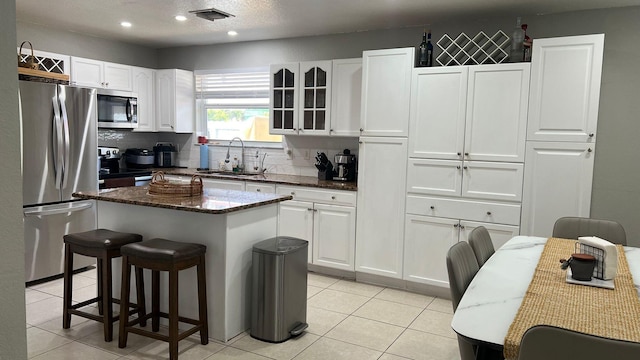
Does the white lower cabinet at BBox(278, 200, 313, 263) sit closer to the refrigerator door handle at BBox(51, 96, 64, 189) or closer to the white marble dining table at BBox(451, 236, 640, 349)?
the refrigerator door handle at BBox(51, 96, 64, 189)

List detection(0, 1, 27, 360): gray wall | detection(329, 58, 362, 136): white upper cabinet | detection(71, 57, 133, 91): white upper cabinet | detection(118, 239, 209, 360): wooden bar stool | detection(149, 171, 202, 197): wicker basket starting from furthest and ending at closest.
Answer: detection(71, 57, 133, 91): white upper cabinet < detection(329, 58, 362, 136): white upper cabinet < detection(149, 171, 202, 197): wicker basket < detection(118, 239, 209, 360): wooden bar stool < detection(0, 1, 27, 360): gray wall

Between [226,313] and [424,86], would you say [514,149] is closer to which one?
[424,86]

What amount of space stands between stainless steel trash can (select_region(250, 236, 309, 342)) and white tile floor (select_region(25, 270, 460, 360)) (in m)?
0.09

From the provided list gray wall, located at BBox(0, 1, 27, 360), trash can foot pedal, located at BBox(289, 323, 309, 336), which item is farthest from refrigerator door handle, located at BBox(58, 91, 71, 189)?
gray wall, located at BBox(0, 1, 27, 360)

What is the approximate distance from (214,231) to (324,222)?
1649 millimetres

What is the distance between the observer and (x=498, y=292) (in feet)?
6.47

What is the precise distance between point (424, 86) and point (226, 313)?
97.2 inches

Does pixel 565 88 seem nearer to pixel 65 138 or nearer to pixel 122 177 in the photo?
pixel 65 138

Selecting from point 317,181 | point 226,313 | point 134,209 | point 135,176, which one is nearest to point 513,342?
point 226,313

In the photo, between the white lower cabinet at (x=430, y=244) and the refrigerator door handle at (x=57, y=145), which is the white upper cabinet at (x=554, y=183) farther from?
the refrigerator door handle at (x=57, y=145)

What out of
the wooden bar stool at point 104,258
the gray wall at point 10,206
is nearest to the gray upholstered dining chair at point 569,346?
the gray wall at point 10,206

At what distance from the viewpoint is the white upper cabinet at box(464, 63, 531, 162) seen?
372 centimetres

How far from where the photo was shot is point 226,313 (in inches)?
123

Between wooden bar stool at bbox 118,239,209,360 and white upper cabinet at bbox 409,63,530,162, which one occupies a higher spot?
white upper cabinet at bbox 409,63,530,162
